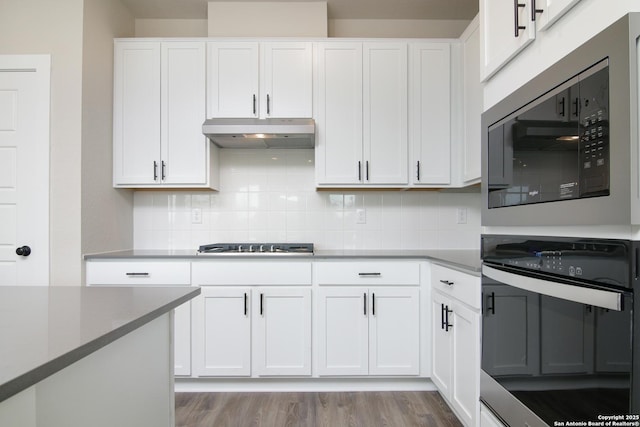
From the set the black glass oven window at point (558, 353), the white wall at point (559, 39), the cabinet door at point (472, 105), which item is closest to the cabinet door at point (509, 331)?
the black glass oven window at point (558, 353)

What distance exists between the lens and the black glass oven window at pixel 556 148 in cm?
81

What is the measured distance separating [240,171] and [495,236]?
2119 millimetres

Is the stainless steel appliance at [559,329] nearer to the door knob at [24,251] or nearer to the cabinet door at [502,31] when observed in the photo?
the cabinet door at [502,31]

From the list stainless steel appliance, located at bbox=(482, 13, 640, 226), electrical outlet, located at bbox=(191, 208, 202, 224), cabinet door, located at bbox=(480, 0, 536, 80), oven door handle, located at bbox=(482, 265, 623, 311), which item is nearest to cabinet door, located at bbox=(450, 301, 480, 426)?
oven door handle, located at bbox=(482, 265, 623, 311)

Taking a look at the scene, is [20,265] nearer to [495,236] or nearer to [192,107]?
[192,107]

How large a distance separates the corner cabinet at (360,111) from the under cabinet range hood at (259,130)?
0.62 feet

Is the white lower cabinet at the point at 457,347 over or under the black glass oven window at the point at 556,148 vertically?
under

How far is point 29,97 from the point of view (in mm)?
2326

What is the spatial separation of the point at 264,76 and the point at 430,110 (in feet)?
3.94

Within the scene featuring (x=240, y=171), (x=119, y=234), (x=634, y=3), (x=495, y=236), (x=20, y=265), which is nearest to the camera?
(x=634, y=3)

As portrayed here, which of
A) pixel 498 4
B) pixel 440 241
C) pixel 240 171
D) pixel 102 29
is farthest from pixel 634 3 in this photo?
pixel 102 29

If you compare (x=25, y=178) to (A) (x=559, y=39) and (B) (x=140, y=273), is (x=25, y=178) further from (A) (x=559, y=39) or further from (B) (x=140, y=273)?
(A) (x=559, y=39)

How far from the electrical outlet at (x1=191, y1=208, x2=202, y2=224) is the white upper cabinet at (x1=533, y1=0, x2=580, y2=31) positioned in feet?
8.24

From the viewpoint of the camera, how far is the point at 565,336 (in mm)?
934
